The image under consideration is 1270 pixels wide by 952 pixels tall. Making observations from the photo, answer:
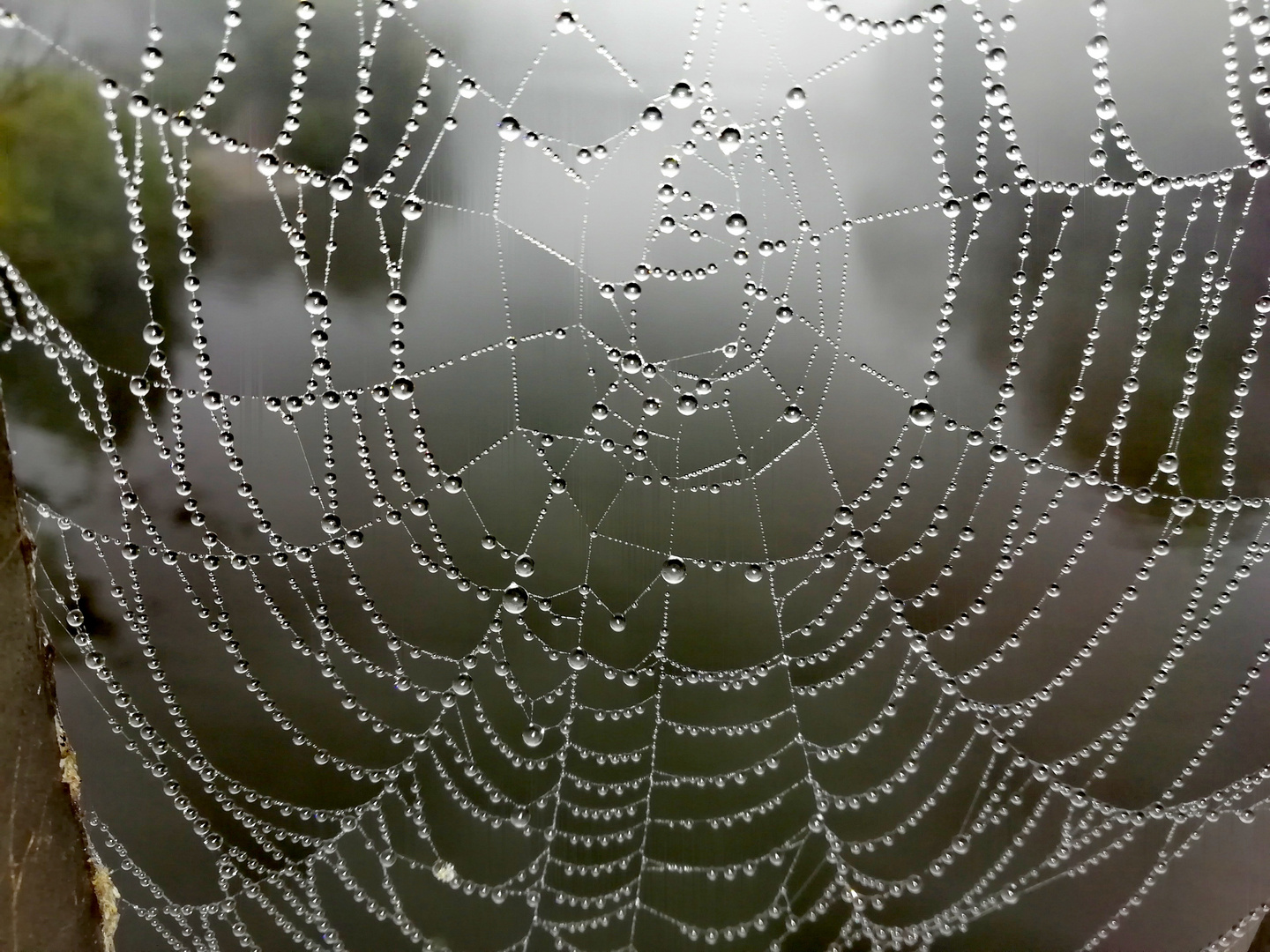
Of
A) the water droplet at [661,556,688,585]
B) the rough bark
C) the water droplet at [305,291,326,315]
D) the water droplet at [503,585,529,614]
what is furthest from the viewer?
the water droplet at [503,585,529,614]

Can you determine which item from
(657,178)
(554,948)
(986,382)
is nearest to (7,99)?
(657,178)

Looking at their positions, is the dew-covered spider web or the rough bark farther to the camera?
the dew-covered spider web

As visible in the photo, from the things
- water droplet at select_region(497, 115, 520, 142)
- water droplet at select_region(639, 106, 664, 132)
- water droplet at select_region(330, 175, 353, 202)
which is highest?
water droplet at select_region(639, 106, 664, 132)

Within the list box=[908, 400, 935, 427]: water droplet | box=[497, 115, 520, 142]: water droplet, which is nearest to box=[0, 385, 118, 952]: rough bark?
box=[497, 115, 520, 142]: water droplet

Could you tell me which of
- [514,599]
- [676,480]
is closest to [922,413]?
[676,480]

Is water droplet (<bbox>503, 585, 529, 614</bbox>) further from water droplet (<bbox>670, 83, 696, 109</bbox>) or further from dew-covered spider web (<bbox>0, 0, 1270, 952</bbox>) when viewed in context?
water droplet (<bbox>670, 83, 696, 109</bbox>)

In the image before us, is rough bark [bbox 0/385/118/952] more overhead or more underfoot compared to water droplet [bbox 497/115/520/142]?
more underfoot

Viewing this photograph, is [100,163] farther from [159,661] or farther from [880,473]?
[880,473]
